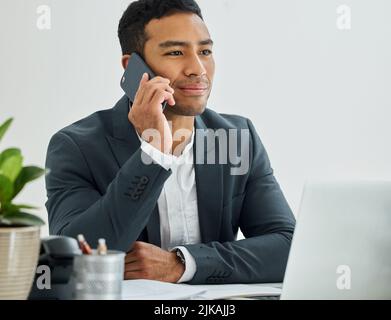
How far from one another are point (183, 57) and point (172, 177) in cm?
37

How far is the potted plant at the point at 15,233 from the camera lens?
120 cm

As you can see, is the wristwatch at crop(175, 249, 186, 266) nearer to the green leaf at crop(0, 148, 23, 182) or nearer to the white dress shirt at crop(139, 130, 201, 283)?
the white dress shirt at crop(139, 130, 201, 283)

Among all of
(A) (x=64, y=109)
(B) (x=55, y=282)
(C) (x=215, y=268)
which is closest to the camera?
(B) (x=55, y=282)

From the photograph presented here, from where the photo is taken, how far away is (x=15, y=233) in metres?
1.20

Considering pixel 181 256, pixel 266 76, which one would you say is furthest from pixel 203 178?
pixel 266 76

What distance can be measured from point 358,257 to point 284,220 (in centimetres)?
85

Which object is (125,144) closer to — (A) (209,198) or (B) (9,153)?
(A) (209,198)

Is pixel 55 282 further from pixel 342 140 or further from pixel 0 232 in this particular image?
pixel 342 140

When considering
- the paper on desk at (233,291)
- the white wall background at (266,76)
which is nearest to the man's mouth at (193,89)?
the paper on desk at (233,291)

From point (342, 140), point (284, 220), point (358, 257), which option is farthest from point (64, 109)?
point (358, 257)

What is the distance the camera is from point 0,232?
46.8 inches

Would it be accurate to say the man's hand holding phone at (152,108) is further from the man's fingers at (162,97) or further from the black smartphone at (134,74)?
the black smartphone at (134,74)

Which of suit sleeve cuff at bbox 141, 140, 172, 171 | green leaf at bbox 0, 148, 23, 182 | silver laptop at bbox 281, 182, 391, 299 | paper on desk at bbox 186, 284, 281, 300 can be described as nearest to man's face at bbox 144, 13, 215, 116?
suit sleeve cuff at bbox 141, 140, 172, 171

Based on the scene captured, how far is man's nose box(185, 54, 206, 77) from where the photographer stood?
2.26 metres
